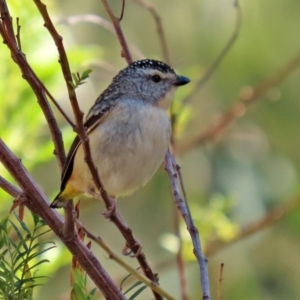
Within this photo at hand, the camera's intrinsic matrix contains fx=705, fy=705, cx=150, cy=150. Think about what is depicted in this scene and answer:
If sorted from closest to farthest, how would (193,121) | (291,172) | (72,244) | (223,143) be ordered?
(72,244)
(291,172)
(223,143)
(193,121)

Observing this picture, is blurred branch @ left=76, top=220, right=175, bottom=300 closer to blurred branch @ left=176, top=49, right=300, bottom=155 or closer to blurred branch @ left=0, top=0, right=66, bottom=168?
blurred branch @ left=0, top=0, right=66, bottom=168

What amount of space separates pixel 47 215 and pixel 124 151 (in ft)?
3.04

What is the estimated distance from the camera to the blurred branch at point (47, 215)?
51.7 inches

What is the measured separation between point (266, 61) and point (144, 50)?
2.94ft

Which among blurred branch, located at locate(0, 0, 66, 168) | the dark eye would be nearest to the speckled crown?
the dark eye

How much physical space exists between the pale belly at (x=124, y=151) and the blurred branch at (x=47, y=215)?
88 centimetres

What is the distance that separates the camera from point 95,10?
4.82 metres

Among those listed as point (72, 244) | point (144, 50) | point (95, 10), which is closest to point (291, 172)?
point (144, 50)

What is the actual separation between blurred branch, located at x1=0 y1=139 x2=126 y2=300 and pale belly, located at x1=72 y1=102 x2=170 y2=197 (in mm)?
882

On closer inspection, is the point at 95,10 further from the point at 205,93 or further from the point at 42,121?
the point at 42,121

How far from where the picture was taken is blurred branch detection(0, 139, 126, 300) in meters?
1.31

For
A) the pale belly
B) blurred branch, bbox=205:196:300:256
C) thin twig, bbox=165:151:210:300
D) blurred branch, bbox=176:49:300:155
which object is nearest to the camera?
thin twig, bbox=165:151:210:300

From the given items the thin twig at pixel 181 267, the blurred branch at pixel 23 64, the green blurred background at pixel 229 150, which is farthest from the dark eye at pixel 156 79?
the blurred branch at pixel 23 64

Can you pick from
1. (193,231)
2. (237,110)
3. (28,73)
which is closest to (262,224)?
(237,110)
